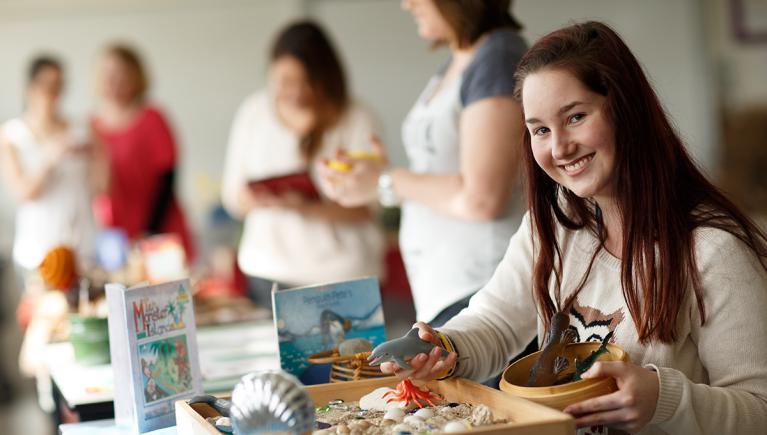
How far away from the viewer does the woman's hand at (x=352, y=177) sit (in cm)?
219

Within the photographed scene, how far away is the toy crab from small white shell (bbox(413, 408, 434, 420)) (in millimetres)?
63

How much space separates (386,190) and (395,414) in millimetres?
925

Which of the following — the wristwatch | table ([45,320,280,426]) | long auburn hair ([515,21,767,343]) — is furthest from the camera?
the wristwatch

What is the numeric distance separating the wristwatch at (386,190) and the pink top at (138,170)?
2.42 m

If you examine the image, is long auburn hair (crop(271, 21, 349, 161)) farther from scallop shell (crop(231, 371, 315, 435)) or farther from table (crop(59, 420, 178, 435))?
scallop shell (crop(231, 371, 315, 435))

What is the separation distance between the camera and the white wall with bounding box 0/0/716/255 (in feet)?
18.3

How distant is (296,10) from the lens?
5.81m

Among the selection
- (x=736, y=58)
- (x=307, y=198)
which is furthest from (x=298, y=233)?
(x=736, y=58)

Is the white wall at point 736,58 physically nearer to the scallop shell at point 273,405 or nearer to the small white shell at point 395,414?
the small white shell at point 395,414

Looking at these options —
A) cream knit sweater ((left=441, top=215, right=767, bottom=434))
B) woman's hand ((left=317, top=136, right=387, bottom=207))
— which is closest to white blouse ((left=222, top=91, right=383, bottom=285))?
woman's hand ((left=317, top=136, right=387, bottom=207))

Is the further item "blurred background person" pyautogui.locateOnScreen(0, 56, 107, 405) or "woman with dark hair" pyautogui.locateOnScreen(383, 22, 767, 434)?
"blurred background person" pyautogui.locateOnScreen(0, 56, 107, 405)

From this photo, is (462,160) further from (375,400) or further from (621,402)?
(621,402)

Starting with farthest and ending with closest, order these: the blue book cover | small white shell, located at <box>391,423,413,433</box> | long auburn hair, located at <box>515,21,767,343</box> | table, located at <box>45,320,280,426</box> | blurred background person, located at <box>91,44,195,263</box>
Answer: blurred background person, located at <box>91,44,195,263</box>
table, located at <box>45,320,280,426</box>
the blue book cover
long auburn hair, located at <box>515,21,767,343</box>
small white shell, located at <box>391,423,413,433</box>

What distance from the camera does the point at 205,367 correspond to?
206 centimetres
